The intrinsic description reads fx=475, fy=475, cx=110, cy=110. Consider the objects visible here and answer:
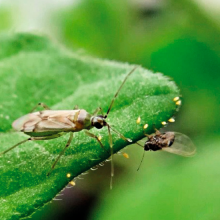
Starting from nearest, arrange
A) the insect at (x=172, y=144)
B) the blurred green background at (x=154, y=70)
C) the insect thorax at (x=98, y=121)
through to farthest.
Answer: the insect thorax at (x=98, y=121)
the insect at (x=172, y=144)
the blurred green background at (x=154, y=70)

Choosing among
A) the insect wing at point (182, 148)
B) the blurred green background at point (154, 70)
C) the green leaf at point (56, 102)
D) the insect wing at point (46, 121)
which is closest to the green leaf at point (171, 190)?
the blurred green background at point (154, 70)

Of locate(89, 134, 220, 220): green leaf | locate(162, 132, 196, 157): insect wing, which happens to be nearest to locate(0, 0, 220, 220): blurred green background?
locate(89, 134, 220, 220): green leaf

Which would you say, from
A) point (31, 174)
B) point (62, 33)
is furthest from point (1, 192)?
Result: point (62, 33)

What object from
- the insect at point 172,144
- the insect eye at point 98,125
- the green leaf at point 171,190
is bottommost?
the green leaf at point 171,190

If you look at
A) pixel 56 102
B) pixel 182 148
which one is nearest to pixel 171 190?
pixel 182 148

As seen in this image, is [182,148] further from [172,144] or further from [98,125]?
[98,125]

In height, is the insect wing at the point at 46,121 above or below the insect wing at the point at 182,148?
below

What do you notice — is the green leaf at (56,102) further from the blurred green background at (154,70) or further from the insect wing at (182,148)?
Answer: the insect wing at (182,148)

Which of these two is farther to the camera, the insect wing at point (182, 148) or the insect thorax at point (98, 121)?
the insect wing at point (182, 148)
